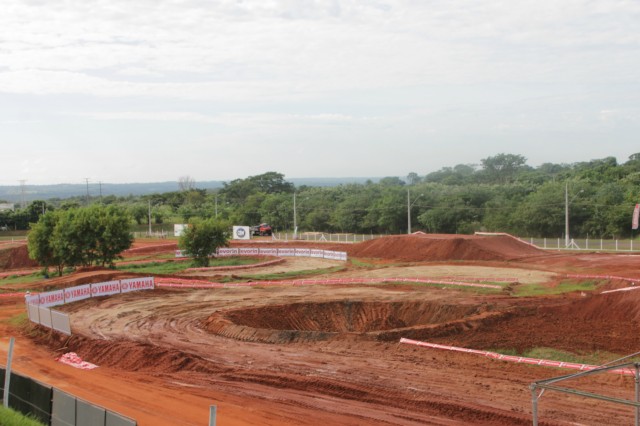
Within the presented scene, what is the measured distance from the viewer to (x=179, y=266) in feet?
213

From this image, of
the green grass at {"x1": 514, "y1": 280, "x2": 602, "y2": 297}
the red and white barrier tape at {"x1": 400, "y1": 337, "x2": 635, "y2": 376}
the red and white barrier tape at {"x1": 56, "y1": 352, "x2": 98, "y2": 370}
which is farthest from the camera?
the green grass at {"x1": 514, "y1": 280, "x2": 602, "y2": 297}

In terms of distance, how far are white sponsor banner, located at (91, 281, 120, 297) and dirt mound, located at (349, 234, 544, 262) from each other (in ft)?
106

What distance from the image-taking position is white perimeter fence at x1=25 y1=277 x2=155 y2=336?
99.3 feet

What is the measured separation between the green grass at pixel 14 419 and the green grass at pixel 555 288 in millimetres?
31820

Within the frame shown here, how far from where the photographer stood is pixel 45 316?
102 feet

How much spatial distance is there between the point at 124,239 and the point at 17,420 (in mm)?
46448

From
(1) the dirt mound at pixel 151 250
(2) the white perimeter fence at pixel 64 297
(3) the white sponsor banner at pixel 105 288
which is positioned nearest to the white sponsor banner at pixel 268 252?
(1) the dirt mound at pixel 151 250

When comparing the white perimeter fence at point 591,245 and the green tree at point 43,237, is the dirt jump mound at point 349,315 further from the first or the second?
the white perimeter fence at point 591,245

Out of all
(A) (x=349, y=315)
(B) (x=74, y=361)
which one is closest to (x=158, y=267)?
(A) (x=349, y=315)

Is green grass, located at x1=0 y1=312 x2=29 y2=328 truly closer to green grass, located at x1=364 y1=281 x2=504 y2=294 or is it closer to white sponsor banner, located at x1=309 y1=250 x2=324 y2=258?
green grass, located at x1=364 y1=281 x2=504 y2=294

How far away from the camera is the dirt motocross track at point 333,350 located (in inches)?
738

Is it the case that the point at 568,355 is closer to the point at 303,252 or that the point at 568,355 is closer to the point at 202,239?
the point at 202,239

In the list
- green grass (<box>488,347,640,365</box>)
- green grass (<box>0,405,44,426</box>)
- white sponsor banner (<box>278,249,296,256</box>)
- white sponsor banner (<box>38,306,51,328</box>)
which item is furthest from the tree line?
green grass (<box>0,405,44,426</box>)

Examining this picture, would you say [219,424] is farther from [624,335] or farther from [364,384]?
[624,335]
